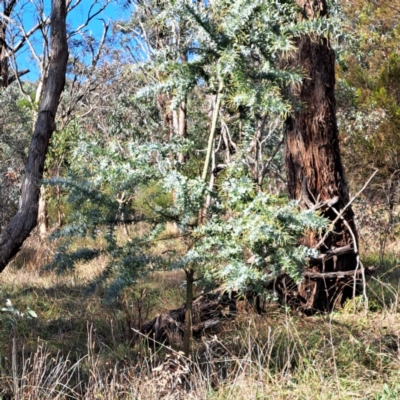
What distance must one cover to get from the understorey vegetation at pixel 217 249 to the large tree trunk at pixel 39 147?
0.02 meters

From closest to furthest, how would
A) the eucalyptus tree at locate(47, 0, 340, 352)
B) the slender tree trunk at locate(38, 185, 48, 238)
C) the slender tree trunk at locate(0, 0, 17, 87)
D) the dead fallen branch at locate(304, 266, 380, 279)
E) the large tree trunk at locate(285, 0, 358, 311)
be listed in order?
the eucalyptus tree at locate(47, 0, 340, 352), the dead fallen branch at locate(304, 266, 380, 279), the large tree trunk at locate(285, 0, 358, 311), the slender tree trunk at locate(0, 0, 17, 87), the slender tree trunk at locate(38, 185, 48, 238)

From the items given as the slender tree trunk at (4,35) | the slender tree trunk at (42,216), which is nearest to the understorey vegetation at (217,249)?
the slender tree trunk at (42,216)

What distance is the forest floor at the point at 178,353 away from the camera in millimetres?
3523

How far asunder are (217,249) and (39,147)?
13.3 ft

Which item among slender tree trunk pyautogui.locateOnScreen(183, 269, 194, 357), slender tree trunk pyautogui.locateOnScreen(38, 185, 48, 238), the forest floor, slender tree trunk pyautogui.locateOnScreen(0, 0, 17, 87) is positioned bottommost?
the forest floor

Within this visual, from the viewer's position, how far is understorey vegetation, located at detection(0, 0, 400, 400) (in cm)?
353

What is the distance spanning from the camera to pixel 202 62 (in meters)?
3.76

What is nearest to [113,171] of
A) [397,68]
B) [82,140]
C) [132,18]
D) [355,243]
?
[82,140]

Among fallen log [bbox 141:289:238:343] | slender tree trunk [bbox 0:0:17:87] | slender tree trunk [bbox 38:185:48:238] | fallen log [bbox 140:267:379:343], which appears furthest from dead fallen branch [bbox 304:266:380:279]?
slender tree trunk [bbox 38:185:48:238]

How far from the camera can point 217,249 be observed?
3613 millimetres

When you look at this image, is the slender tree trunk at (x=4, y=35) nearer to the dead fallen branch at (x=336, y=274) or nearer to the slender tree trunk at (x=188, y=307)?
the dead fallen branch at (x=336, y=274)

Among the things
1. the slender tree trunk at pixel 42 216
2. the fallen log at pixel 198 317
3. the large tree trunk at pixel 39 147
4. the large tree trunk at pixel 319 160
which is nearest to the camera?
the fallen log at pixel 198 317

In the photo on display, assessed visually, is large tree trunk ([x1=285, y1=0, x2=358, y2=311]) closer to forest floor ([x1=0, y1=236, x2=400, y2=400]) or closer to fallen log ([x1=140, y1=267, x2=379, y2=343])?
fallen log ([x1=140, y1=267, x2=379, y2=343])

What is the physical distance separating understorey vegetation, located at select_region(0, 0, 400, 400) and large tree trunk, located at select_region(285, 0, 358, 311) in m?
0.02
